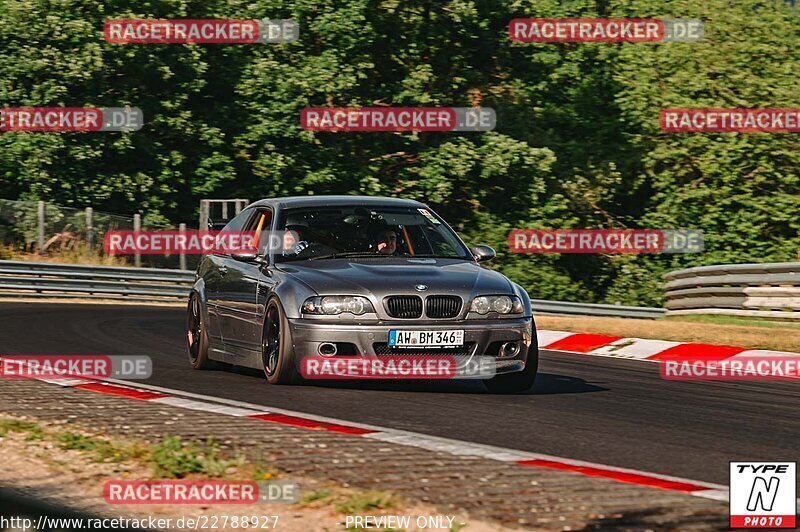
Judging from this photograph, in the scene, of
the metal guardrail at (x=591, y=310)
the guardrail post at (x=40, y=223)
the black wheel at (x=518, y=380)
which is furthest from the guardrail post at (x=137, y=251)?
the black wheel at (x=518, y=380)

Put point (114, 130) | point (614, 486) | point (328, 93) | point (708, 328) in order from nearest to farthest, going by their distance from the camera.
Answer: point (614, 486) < point (708, 328) < point (114, 130) < point (328, 93)

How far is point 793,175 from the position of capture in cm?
4212

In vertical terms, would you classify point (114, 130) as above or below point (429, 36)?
below

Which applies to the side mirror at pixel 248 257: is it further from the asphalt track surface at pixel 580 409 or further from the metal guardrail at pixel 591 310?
the metal guardrail at pixel 591 310

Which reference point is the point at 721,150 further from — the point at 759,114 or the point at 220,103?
the point at 220,103

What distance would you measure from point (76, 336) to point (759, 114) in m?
30.4

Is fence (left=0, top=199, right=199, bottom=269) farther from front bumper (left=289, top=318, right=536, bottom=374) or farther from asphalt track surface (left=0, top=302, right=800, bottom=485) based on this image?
front bumper (left=289, top=318, right=536, bottom=374)

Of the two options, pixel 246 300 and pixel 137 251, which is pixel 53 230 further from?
pixel 246 300

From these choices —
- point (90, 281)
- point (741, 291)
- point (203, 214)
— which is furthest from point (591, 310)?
point (90, 281)

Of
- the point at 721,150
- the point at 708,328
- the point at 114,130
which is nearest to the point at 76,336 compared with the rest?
the point at 708,328

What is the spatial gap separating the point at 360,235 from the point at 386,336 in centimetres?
150

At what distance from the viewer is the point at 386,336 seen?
10.6 meters

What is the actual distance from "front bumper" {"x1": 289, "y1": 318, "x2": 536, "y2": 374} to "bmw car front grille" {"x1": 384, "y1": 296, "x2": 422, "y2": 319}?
65 mm

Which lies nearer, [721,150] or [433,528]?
[433,528]
